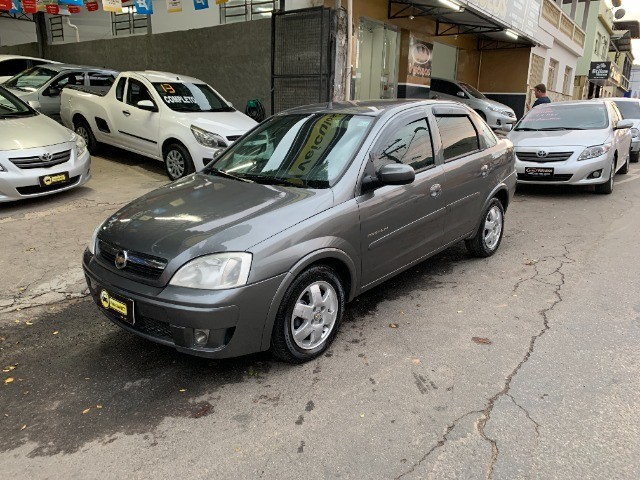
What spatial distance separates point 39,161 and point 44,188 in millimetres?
356

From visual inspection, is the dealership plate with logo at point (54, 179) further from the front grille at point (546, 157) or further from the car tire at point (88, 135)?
the front grille at point (546, 157)

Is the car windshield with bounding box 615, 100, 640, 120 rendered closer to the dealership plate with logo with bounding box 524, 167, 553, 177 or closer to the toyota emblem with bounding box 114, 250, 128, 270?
the dealership plate with logo with bounding box 524, 167, 553, 177

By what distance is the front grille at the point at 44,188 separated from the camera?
21.0 feet

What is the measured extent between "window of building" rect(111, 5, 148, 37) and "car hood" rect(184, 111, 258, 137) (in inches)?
346

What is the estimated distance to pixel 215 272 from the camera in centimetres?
287

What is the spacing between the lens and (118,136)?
9.09m

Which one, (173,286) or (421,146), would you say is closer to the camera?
(173,286)

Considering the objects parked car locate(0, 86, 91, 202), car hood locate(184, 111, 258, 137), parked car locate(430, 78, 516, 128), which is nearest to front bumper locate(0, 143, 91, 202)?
parked car locate(0, 86, 91, 202)

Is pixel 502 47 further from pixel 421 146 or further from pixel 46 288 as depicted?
pixel 46 288

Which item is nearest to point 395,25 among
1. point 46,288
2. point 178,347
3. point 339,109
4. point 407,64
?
point 407,64

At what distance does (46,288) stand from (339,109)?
3.02 meters

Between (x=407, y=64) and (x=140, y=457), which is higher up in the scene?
(x=407, y=64)

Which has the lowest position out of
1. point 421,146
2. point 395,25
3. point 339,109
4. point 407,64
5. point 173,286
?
point 173,286

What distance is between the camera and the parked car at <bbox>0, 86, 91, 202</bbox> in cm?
623
